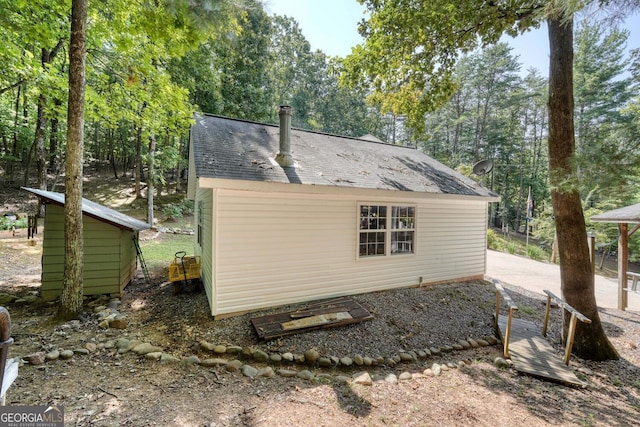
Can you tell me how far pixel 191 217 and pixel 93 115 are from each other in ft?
34.1

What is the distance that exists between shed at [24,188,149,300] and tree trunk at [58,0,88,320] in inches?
26.9

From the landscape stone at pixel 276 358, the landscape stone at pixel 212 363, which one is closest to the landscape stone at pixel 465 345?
the landscape stone at pixel 276 358

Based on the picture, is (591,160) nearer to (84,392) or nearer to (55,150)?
(84,392)

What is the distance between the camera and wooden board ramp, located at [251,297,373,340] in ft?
14.4

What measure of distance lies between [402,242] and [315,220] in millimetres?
2599

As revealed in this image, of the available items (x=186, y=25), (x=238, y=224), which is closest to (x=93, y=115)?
(x=186, y=25)

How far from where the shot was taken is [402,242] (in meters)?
6.79

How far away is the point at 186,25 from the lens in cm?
472

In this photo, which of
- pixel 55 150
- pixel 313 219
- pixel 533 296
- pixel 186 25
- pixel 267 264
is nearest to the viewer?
pixel 186 25

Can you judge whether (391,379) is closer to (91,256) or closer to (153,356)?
(153,356)

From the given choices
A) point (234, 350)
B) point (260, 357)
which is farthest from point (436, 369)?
point (234, 350)

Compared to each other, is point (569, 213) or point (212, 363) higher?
point (569, 213)

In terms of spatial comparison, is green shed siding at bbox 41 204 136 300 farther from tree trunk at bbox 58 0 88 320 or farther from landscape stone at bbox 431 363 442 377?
landscape stone at bbox 431 363 442 377

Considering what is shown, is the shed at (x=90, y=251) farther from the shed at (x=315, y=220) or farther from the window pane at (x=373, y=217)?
the window pane at (x=373, y=217)
